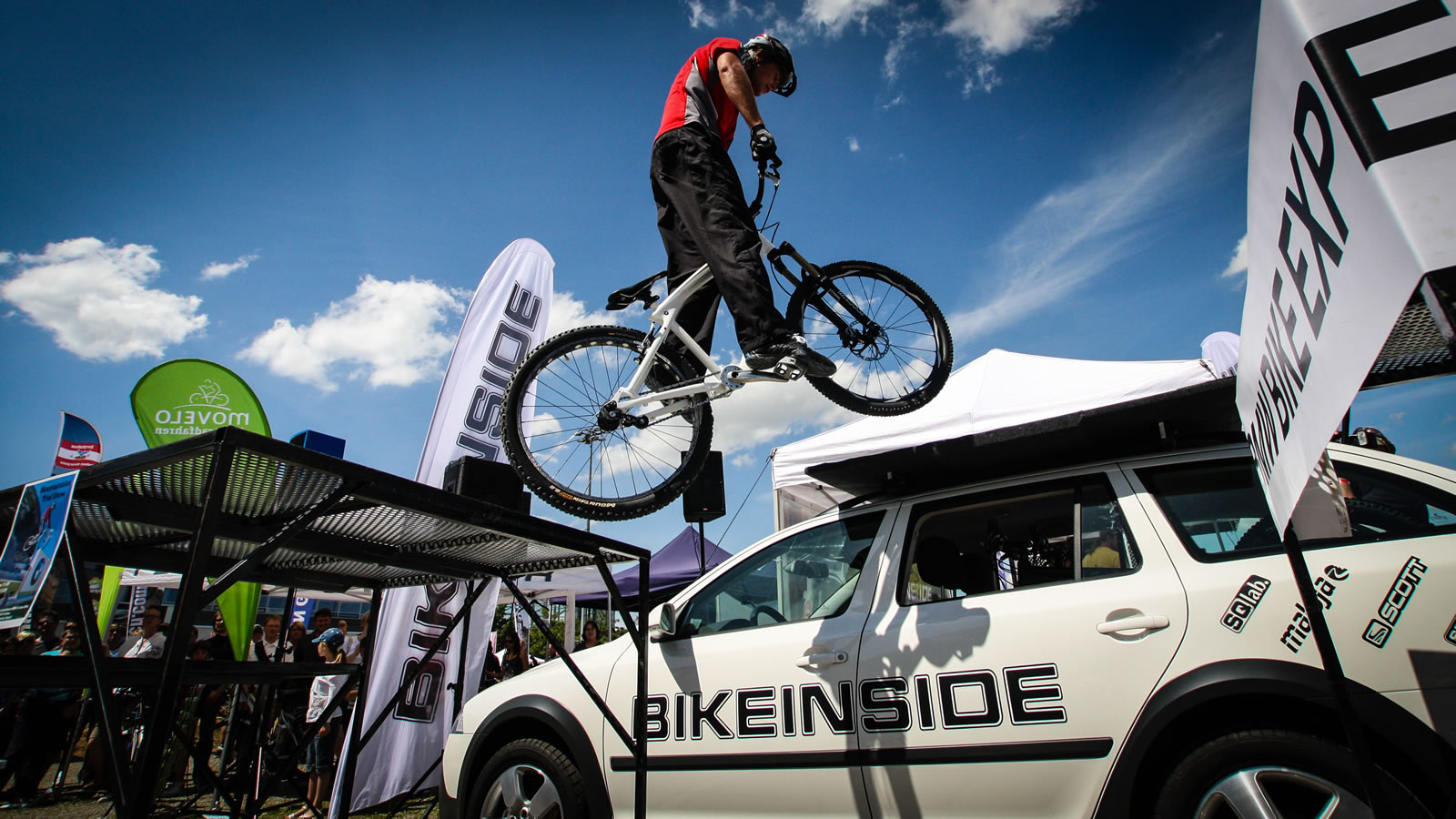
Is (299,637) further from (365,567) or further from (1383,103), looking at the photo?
(1383,103)

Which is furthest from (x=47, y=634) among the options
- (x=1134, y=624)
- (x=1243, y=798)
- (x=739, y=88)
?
(x=1243, y=798)

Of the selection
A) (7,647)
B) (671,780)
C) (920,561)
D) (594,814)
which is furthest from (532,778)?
(7,647)

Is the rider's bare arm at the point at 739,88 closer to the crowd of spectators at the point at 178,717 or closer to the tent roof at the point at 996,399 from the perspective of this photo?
the tent roof at the point at 996,399

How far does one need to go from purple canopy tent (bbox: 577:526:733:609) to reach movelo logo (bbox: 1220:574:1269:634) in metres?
7.88

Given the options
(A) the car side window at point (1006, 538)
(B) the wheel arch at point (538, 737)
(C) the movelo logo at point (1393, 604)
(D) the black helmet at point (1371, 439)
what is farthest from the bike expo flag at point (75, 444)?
(D) the black helmet at point (1371, 439)

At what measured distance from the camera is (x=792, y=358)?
2.87 meters

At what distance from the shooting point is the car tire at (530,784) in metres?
3.05

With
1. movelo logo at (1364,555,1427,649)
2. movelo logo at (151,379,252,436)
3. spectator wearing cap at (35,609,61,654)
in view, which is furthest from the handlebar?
spectator wearing cap at (35,609,61,654)

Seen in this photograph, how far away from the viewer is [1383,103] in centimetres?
83

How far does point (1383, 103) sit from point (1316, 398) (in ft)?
1.55

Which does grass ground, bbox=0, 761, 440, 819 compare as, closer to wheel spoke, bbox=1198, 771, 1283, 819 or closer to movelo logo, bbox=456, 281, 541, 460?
movelo logo, bbox=456, 281, 541, 460

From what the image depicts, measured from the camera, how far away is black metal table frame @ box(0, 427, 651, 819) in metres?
1.74

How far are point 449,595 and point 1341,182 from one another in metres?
6.51

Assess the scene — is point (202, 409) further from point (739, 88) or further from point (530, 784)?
point (739, 88)
